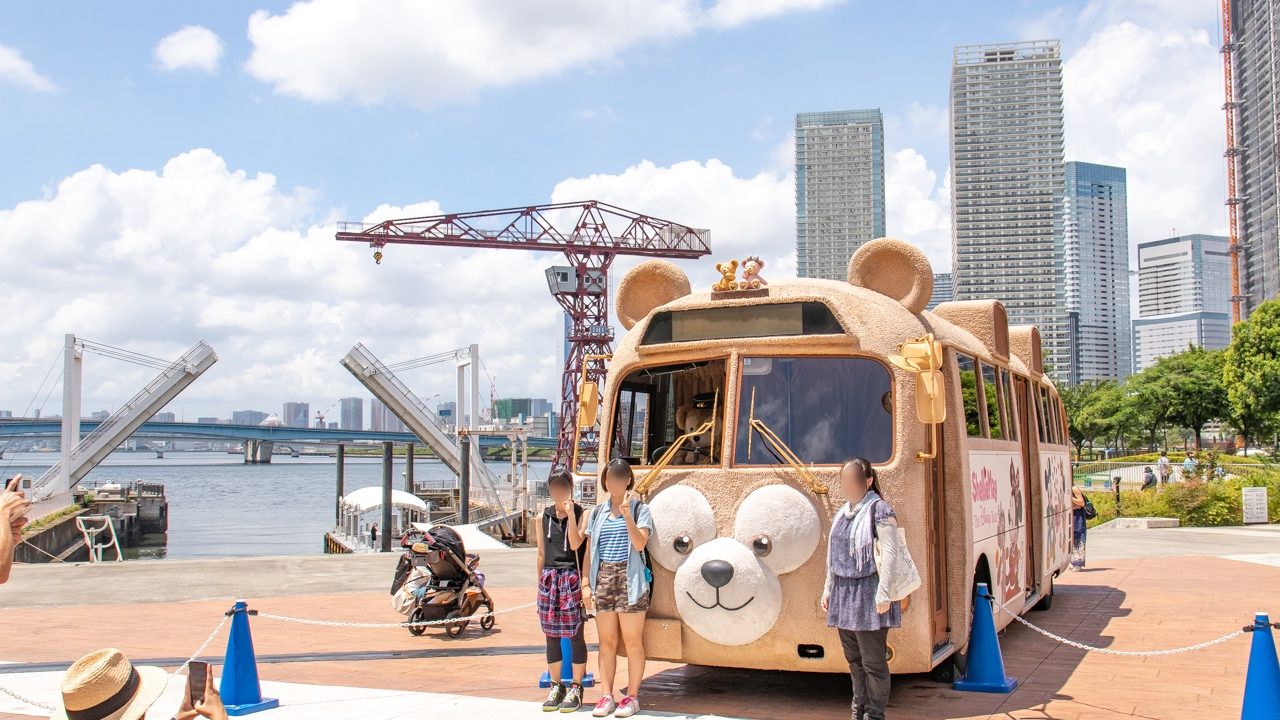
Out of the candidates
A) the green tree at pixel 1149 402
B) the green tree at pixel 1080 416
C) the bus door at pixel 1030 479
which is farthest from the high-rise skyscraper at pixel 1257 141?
the bus door at pixel 1030 479

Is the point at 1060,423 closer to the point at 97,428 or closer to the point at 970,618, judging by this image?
the point at 970,618

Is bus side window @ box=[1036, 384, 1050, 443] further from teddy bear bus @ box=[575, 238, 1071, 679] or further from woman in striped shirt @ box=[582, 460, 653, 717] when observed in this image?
woman in striped shirt @ box=[582, 460, 653, 717]

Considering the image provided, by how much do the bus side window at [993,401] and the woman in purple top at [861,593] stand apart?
284 centimetres

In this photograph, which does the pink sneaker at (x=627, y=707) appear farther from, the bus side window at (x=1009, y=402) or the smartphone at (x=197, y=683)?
the bus side window at (x=1009, y=402)

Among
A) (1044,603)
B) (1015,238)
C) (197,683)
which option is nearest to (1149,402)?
(1044,603)

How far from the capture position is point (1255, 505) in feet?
84.5

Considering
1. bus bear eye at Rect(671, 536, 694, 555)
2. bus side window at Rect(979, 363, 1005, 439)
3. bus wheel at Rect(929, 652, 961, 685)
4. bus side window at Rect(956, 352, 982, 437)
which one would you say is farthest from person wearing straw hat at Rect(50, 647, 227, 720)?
bus side window at Rect(979, 363, 1005, 439)

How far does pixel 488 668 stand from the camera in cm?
915

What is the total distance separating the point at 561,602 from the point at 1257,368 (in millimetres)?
58037

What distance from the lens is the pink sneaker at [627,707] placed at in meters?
6.80

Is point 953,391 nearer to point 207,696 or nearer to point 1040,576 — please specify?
point 1040,576

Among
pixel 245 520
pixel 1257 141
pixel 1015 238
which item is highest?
pixel 1015 238

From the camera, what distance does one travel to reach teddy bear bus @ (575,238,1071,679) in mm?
6676

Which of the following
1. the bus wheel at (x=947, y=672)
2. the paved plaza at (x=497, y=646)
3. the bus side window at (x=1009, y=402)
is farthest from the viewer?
the bus side window at (x=1009, y=402)
